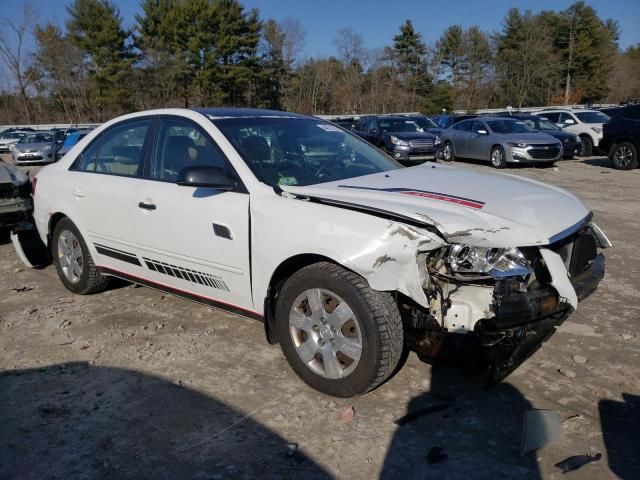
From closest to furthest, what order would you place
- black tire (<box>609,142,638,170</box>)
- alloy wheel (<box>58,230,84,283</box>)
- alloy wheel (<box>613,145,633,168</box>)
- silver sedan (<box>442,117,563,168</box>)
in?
alloy wheel (<box>58,230,84,283</box>) < black tire (<box>609,142,638,170</box>) < alloy wheel (<box>613,145,633,168</box>) < silver sedan (<box>442,117,563,168</box>)

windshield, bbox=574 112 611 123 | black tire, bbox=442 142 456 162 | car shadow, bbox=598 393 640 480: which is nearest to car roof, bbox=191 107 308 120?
car shadow, bbox=598 393 640 480

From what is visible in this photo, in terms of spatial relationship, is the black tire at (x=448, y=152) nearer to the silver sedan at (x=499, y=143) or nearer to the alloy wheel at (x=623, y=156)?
the silver sedan at (x=499, y=143)

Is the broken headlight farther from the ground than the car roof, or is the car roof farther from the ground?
the car roof

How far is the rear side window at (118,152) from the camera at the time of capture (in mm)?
4305

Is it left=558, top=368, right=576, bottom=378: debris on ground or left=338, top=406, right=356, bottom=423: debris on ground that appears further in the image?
left=558, top=368, right=576, bottom=378: debris on ground

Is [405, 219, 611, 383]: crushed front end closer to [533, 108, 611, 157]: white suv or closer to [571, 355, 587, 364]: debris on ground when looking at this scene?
[571, 355, 587, 364]: debris on ground

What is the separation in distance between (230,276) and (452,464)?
1.80 meters

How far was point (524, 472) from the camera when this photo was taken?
249 centimetres

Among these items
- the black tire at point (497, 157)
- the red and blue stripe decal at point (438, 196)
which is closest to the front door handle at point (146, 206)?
the red and blue stripe decal at point (438, 196)

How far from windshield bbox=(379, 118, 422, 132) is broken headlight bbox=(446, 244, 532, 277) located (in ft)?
50.2

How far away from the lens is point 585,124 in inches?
768

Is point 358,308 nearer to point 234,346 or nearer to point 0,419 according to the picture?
point 234,346

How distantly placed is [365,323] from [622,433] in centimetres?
145

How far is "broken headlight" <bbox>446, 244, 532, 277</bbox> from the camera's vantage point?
286 centimetres
